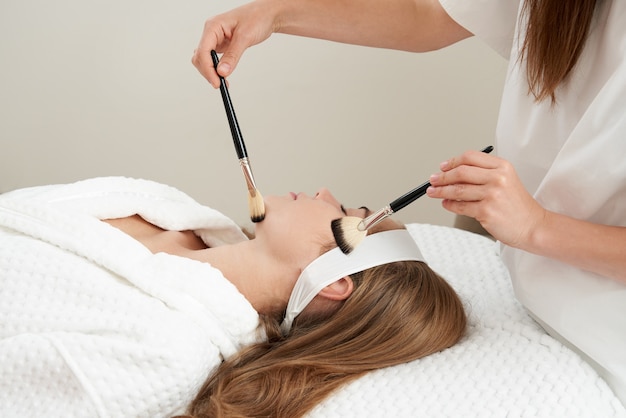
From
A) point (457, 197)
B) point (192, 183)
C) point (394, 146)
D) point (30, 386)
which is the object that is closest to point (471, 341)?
point (457, 197)

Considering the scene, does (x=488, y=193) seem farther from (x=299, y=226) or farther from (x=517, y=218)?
(x=299, y=226)

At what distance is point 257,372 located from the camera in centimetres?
102

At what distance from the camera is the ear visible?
3.62 ft

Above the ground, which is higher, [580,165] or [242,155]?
[242,155]

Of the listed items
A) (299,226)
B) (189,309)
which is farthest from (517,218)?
(189,309)

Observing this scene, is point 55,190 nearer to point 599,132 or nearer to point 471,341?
point 471,341

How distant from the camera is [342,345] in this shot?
107cm

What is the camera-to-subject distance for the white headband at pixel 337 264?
109 centimetres

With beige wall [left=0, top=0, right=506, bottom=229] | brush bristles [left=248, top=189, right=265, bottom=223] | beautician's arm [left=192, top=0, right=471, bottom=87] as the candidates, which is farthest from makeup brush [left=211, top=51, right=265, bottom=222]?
beige wall [left=0, top=0, right=506, bottom=229]

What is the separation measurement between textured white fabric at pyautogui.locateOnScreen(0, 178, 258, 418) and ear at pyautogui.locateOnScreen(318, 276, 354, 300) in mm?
125

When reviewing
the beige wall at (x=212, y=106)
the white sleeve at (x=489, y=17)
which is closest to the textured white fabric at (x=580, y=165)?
the white sleeve at (x=489, y=17)

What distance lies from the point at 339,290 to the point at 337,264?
45mm

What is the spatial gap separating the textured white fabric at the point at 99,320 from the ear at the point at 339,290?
0.12 metres

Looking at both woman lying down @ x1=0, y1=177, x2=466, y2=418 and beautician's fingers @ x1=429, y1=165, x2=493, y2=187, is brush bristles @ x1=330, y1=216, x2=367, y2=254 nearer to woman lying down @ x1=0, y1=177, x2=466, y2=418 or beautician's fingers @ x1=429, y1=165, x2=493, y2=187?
woman lying down @ x1=0, y1=177, x2=466, y2=418
